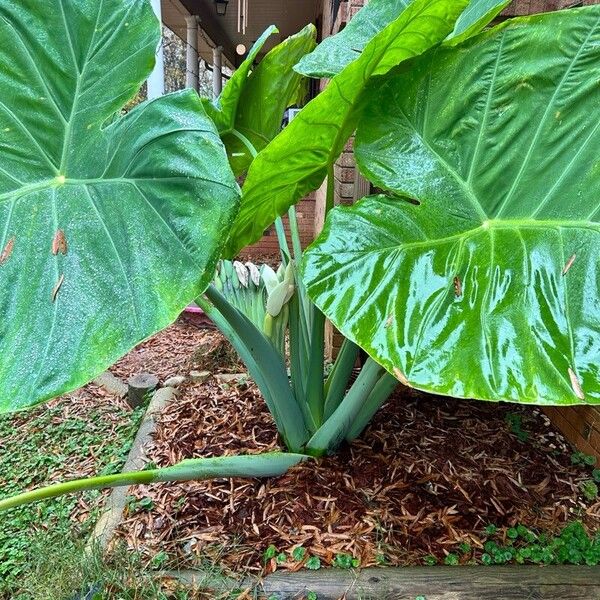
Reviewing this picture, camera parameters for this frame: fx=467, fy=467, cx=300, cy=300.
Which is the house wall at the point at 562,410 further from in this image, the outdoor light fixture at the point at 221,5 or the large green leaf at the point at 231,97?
the outdoor light fixture at the point at 221,5

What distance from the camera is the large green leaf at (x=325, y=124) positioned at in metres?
0.90

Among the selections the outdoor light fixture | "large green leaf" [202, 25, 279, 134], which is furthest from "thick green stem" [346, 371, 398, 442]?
the outdoor light fixture

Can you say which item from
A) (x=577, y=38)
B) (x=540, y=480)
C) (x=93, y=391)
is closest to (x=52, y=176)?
(x=577, y=38)

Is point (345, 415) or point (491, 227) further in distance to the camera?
point (345, 415)

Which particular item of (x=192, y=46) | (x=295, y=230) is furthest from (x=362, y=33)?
(x=192, y=46)

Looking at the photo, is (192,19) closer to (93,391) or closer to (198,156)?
(93,391)

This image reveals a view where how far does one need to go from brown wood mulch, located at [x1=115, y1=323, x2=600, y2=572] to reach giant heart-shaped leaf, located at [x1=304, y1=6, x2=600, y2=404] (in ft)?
2.37

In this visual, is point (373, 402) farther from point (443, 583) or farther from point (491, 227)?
point (491, 227)

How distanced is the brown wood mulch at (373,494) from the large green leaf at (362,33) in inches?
44.1

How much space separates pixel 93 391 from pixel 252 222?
5.70ft

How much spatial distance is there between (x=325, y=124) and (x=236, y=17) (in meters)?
7.17

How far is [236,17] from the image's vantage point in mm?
7023

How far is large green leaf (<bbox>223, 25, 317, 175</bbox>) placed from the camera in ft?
5.12

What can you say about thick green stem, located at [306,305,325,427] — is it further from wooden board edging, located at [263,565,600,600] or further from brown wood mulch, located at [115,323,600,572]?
wooden board edging, located at [263,565,600,600]
